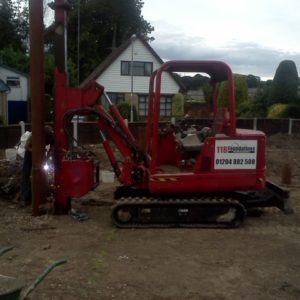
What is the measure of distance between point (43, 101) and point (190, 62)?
2.60 m

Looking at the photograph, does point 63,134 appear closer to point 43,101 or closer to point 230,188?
point 43,101

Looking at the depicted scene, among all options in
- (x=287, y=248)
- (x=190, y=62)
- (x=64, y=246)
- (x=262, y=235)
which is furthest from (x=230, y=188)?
(x=64, y=246)

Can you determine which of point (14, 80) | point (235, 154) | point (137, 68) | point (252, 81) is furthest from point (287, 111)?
point (252, 81)

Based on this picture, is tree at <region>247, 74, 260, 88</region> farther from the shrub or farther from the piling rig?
the piling rig

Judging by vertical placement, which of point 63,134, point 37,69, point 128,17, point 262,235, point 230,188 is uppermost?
point 128,17

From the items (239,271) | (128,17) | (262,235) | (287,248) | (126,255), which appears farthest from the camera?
(128,17)

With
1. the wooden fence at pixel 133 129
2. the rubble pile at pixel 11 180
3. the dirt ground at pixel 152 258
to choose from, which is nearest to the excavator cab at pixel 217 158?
the dirt ground at pixel 152 258

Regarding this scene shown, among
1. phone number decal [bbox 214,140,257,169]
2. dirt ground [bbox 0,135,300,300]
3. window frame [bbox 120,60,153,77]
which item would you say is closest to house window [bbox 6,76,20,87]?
window frame [bbox 120,60,153,77]

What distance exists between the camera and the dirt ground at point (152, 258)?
5.86 metres

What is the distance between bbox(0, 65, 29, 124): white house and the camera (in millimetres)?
39875

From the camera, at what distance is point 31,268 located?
6566 mm

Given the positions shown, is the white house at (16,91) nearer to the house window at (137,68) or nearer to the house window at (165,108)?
the house window at (137,68)

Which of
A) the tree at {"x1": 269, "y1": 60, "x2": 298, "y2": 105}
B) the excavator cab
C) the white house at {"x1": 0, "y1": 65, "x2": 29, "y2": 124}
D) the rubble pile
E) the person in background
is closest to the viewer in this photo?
the excavator cab

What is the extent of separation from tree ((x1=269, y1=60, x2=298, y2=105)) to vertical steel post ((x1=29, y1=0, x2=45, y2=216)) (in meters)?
29.7
